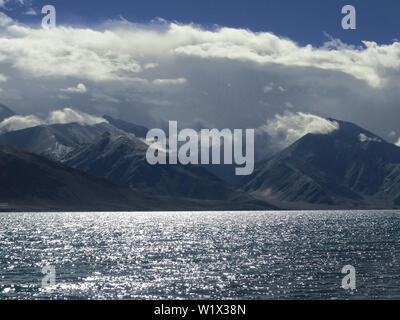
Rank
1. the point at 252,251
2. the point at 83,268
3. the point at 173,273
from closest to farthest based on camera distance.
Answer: the point at 173,273
the point at 83,268
the point at 252,251

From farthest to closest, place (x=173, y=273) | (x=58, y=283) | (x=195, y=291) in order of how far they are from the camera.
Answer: (x=173, y=273)
(x=58, y=283)
(x=195, y=291)

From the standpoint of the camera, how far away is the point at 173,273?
99.9m

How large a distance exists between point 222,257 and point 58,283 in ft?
161
